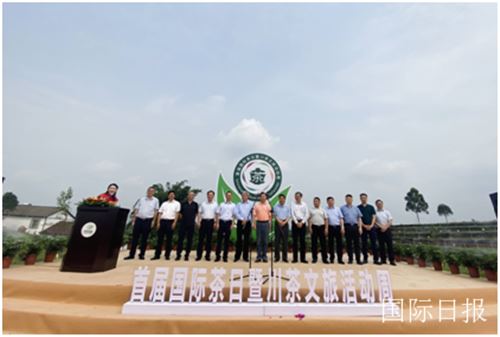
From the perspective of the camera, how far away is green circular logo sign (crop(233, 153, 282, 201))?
229 inches

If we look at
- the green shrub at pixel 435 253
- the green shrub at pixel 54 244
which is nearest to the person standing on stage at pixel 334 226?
the green shrub at pixel 435 253

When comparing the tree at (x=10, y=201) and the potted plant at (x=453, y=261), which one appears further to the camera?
the tree at (x=10, y=201)

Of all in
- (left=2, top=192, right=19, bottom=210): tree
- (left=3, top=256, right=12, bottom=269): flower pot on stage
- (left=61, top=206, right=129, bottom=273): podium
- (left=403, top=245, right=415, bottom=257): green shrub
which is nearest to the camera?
(left=61, top=206, right=129, bottom=273): podium

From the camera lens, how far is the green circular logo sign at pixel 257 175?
5805mm

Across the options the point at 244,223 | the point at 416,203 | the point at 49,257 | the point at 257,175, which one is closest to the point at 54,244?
the point at 49,257

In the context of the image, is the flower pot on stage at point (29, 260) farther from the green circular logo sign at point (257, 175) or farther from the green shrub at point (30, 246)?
the green circular logo sign at point (257, 175)

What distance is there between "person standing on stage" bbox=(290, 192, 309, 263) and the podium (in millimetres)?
2702

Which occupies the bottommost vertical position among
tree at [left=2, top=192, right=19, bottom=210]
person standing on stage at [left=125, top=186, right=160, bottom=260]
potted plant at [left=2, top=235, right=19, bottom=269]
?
potted plant at [left=2, top=235, right=19, bottom=269]

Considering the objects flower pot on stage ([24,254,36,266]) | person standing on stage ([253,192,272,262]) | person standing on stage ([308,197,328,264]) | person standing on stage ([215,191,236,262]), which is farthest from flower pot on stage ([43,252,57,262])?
person standing on stage ([308,197,328,264])

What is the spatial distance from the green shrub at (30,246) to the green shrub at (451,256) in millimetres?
6259

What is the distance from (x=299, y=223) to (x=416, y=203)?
42.2 metres

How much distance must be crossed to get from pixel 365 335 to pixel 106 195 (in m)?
3.56

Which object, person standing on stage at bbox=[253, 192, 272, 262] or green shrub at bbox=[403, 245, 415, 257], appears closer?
person standing on stage at bbox=[253, 192, 272, 262]

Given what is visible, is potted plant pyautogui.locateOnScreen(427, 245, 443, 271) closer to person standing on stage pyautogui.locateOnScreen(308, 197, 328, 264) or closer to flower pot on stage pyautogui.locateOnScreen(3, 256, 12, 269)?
person standing on stage pyautogui.locateOnScreen(308, 197, 328, 264)
